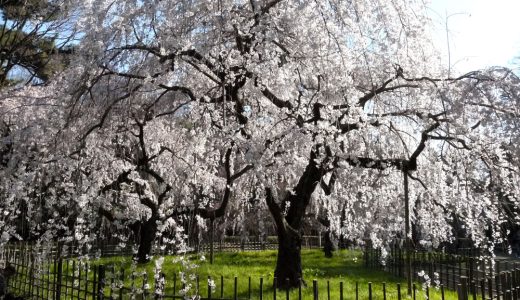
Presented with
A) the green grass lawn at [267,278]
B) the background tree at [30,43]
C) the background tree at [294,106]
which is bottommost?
the green grass lawn at [267,278]

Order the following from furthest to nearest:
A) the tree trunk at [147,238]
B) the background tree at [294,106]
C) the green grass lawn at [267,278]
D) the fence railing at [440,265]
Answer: the tree trunk at [147,238] → the fence railing at [440,265] → the green grass lawn at [267,278] → the background tree at [294,106]

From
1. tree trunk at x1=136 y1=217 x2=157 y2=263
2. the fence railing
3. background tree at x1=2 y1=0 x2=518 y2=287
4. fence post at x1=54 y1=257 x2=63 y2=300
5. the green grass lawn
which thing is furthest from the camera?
tree trunk at x1=136 y1=217 x2=157 y2=263

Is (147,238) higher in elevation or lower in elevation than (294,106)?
lower

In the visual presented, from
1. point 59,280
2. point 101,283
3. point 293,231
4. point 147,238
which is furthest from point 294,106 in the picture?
point 147,238

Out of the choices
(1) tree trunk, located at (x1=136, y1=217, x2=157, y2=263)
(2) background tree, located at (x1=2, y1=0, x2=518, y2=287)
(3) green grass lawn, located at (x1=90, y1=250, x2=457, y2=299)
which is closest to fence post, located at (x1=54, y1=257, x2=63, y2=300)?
(2) background tree, located at (x1=2, y1=0, x2=518, y2=287)

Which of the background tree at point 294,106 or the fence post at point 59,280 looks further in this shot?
the fence post at point 59,280

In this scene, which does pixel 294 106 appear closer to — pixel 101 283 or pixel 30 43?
pixel 101 283

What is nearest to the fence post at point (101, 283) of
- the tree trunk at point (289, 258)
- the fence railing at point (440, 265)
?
the tree trunk at point (289, 258)

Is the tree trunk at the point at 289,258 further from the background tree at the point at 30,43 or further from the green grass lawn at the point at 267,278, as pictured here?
the background tree at the point at 30,43

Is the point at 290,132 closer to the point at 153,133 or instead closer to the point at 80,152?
the point at 80,152

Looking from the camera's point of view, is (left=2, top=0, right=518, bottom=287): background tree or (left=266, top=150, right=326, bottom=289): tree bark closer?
(left=2, top=0, right=518, bottom=287): background tree

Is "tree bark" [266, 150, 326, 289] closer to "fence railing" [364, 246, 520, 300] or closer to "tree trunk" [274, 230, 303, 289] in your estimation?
"tree trunk" [274, 230, 303, 289]

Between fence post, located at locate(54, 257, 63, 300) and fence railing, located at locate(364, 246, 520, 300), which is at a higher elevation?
fence post, located at locate(54, 257, 63, 300)

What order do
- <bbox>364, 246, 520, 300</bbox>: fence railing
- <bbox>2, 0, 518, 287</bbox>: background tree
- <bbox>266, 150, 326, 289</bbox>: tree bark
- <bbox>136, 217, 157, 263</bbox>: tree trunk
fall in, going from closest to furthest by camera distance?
<bbox>2, 0, 518, 287</bbox>: background tree < <bbox>266, 150, 326, 289</bbox>: tree bark < <bbox>364, 246, 520, 300</bbox>: fence railing < <bbox>136, 217, 157, 263</bbox>: tree trunk
